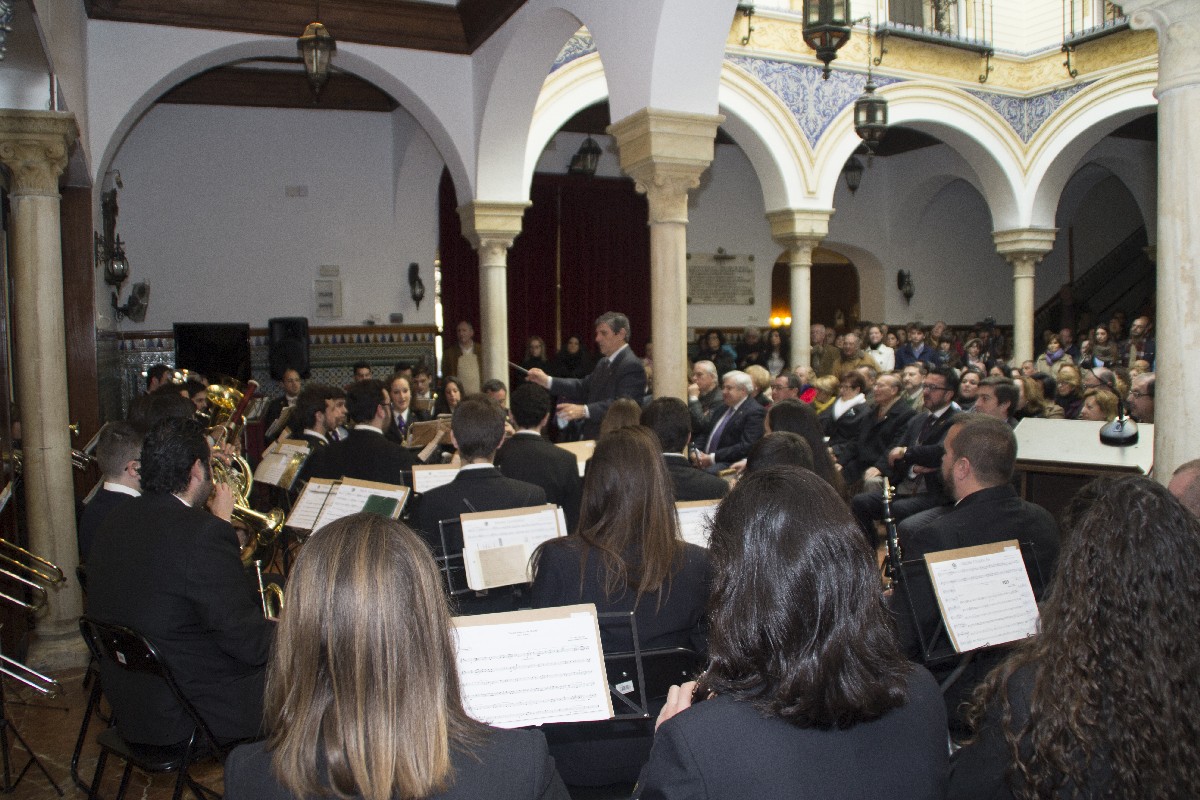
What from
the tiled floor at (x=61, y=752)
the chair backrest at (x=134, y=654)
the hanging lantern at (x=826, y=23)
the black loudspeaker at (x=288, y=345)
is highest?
the hanging lantern at (x=826, y=23)

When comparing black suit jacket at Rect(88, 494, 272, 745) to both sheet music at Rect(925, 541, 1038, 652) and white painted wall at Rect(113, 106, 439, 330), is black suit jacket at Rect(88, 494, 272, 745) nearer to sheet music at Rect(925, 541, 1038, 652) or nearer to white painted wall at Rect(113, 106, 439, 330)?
sheet music at Rect(925, 541, 1038, 652)

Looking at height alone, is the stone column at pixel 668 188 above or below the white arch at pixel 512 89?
below

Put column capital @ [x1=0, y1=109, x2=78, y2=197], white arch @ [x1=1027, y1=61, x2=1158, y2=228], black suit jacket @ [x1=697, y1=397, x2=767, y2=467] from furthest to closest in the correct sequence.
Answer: white arch @ [x1=1027, y1=61, x2=1158, y2=228], black suit jacket @ [x1=697, y1=397, x2=767, y2=467], column capital @ [x1=0, y1=109, x2=78, y2=197]

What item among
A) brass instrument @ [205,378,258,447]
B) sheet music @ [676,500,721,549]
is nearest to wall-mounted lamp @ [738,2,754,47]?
brass instrument @ [205,378,258,447]

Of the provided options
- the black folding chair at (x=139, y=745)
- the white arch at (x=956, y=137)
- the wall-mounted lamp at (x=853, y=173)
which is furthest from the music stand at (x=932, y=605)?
the wall-mounted lamp at (x=853, y=173)

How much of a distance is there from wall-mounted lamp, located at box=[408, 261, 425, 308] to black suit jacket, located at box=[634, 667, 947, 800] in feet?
36.4

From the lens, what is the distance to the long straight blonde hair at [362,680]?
4.30 ft

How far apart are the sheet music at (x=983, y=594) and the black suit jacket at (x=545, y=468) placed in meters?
2.15

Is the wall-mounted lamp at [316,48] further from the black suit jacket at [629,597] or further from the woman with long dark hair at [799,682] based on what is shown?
the woman with long dark hair at [799,682]

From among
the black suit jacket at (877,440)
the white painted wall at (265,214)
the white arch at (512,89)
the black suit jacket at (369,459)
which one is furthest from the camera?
the white painted wall at (265,214)

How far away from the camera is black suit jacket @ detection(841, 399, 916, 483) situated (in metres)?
6.51

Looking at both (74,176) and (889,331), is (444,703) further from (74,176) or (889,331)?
(889,331)

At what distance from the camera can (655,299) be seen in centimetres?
636

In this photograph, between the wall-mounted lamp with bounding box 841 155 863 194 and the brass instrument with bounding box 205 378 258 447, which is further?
the wall-mounted lamp with bounding box 841 155 863 194
